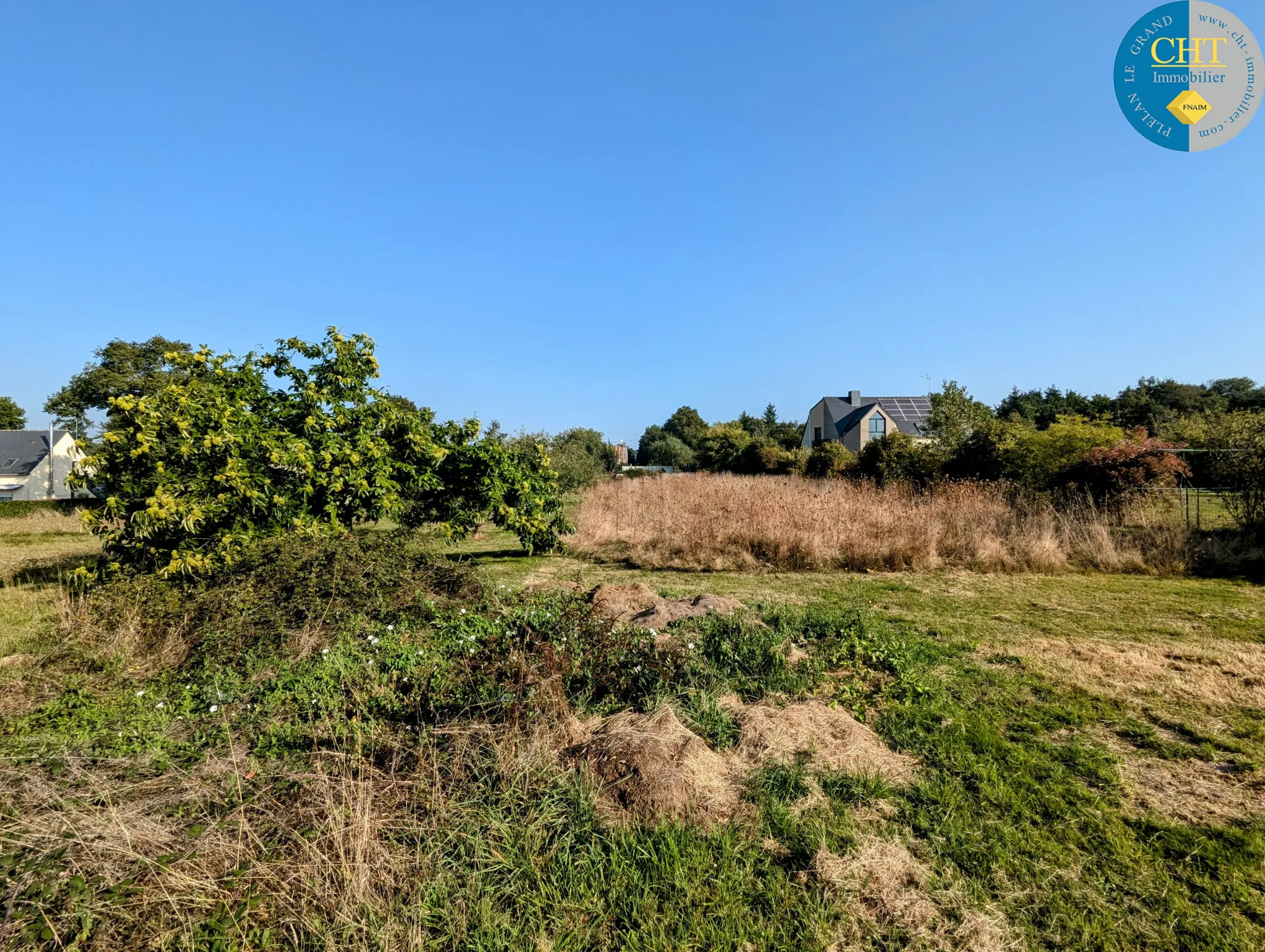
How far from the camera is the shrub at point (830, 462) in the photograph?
70.4 ft

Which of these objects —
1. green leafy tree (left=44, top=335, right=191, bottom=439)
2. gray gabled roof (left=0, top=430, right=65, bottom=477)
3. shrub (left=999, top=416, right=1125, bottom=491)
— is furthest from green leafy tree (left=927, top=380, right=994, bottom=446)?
gray gabled roof (left=0, top=430, right=65, bottom=477)

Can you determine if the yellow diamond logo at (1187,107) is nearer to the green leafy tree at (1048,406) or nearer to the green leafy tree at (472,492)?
the green leafy tree at (472,492)

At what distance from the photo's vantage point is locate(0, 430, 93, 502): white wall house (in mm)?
38781

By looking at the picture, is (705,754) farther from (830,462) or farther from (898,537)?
(830,462)

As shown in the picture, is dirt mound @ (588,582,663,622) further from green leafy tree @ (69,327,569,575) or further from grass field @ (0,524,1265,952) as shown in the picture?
green leafy tree @ (69,327,569,575)

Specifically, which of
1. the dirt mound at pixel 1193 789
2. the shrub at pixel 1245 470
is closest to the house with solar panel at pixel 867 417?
the shrub at pixel 1245 470

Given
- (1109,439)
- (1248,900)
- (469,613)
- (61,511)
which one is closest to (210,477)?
(469,613)

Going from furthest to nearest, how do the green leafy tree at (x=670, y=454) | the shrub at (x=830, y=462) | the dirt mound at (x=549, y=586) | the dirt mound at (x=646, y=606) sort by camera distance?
the green leafy tree at (x=670, y=454) → the shrub at (x=830, y=462) → the dirt mound at (x=549, y=586) → the dirt mound at (x=646, y=606)

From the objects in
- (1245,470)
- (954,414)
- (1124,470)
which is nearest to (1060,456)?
(1124,470)

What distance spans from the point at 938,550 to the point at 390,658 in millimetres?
8976

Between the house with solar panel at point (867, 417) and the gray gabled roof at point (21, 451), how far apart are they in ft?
171

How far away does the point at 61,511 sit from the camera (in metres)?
21.5

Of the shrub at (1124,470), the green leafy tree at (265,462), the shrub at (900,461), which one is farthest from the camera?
the shrub at (900,461)

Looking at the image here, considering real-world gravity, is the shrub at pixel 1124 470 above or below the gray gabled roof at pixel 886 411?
below
